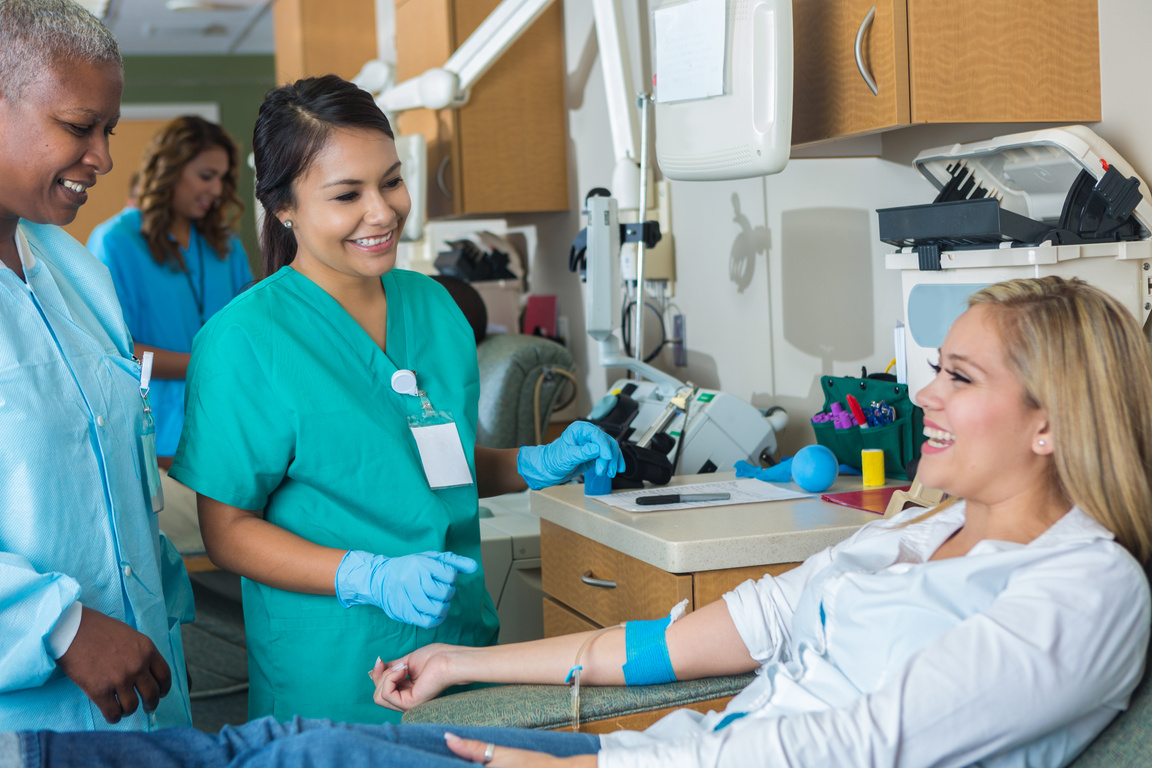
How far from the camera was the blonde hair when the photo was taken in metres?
1.07

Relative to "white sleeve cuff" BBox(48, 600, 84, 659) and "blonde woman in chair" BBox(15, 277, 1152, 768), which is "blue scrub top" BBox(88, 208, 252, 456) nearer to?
"white sleeve cuff" BBox(48, 600, 84, 659)

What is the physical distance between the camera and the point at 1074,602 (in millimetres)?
987

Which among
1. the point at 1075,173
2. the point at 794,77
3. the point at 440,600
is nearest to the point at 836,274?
the point at 794,77

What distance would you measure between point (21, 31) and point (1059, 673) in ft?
4.07

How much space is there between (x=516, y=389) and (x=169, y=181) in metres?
1.19

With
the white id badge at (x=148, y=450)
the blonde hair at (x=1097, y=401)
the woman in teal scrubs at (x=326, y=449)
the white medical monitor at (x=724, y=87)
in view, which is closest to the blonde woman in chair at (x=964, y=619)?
the blonde hair at (x=1097, y=401)

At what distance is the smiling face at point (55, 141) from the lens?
1.14 meters

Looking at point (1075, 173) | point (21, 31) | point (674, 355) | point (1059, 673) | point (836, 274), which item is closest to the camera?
point (1059, 673)

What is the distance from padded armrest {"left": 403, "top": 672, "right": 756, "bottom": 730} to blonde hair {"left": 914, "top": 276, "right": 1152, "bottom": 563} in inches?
18.9

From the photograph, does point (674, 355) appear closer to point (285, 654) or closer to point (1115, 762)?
point (285, 654)

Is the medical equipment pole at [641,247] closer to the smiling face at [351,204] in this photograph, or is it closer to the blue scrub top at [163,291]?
the smiling face at [351,204]

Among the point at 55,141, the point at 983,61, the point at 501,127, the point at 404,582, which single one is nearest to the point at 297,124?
the point at 55,141

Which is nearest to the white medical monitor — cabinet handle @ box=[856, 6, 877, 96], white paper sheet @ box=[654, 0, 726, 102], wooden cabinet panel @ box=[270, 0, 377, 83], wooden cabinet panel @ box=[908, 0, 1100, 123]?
white paper sheet @ box=[654, 0, 726, 102]

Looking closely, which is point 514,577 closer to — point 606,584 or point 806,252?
point 606,584
